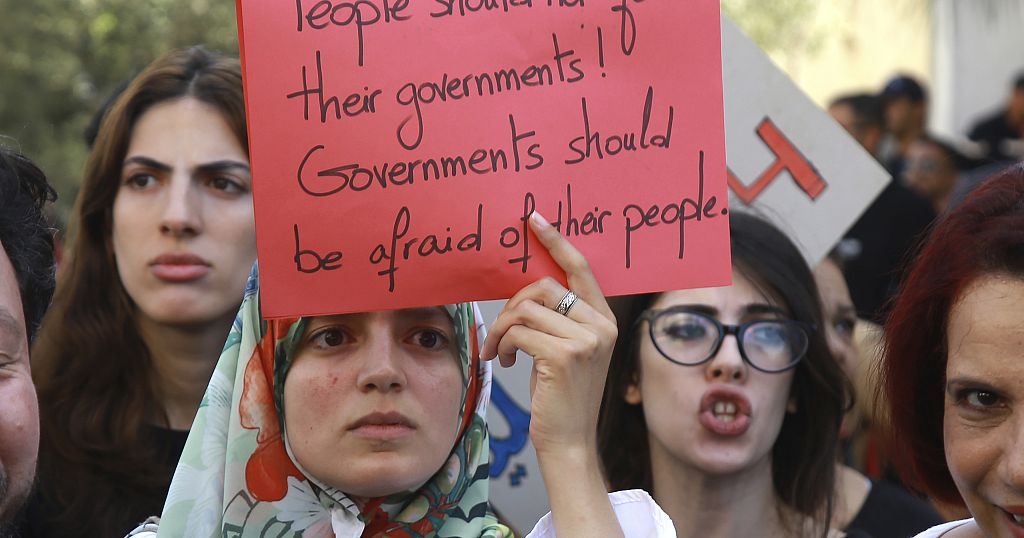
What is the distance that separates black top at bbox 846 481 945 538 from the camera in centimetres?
324

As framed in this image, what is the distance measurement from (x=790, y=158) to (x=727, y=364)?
0.75 m

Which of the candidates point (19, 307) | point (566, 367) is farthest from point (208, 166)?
point (566, 367)

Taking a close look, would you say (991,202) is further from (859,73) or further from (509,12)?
(859,73)

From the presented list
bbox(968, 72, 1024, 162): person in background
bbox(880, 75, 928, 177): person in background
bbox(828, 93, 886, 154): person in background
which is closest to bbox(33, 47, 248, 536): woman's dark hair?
bbox(828, 93, 886, 154): person in background

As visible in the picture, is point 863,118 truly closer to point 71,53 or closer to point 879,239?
point 879,239

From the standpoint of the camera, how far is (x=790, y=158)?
3.52 m

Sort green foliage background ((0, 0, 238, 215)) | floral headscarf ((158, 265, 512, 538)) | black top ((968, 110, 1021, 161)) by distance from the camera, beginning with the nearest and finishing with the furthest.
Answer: floral headscarf ((158, 265, 512, 538)) < black top ((968, 110, 1021, 161)) < green foliage background ((0, 0, 238, 215))

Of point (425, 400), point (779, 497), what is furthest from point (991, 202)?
point (779, 497)

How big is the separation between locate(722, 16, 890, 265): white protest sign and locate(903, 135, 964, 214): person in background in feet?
14.6

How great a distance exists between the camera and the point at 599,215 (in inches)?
89.0

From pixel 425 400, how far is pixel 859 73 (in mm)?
14686

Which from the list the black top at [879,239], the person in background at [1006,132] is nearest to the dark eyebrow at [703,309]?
the black top at [879,239]

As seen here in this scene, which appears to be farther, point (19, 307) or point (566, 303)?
point (19, 307)

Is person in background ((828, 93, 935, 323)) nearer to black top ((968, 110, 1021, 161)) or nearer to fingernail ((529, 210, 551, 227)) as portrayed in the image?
black top ((968, 110, 1021, 161))
